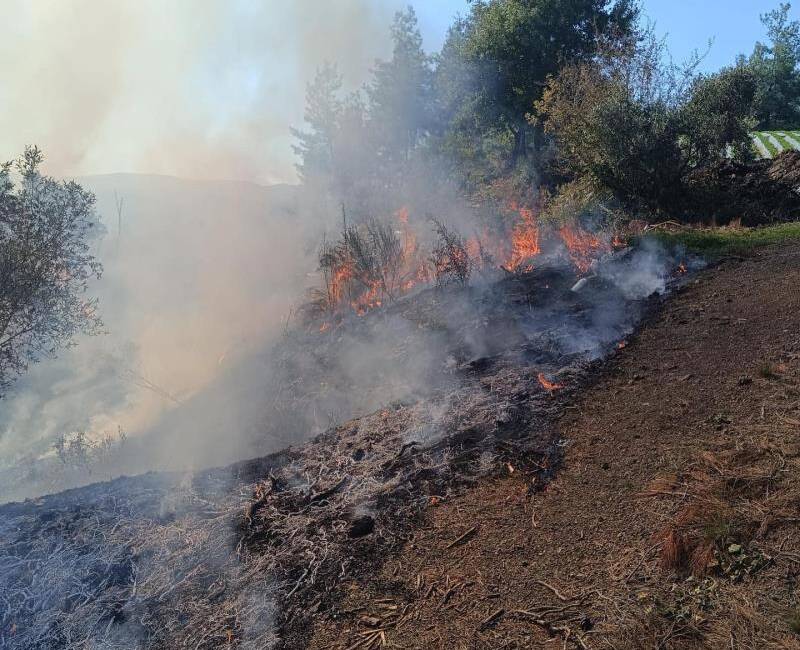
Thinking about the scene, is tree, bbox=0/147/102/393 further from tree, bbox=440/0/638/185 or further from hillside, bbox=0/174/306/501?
tree, bbox=440/0/638/185

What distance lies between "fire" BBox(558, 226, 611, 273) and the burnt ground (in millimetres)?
4285

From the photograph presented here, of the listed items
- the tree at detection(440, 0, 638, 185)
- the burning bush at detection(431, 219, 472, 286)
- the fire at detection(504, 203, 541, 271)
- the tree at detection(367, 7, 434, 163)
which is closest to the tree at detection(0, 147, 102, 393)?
the burning bush at detection(431, 219, 472, 286)

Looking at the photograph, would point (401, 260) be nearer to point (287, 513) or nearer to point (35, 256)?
point (35, 256)

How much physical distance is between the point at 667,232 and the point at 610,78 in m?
5.11

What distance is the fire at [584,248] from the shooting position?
9.28 meters

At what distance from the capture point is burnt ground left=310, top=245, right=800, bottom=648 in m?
2.66

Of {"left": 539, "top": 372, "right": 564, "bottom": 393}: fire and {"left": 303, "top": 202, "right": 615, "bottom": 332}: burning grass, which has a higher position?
{"left": 303, "top": 202, "right": 615, "bottom": 332}: burning grass

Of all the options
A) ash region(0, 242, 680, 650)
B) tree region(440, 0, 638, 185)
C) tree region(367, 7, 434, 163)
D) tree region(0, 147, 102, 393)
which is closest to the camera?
ash region(0, 242, 680, 650)

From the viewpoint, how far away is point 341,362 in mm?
8930

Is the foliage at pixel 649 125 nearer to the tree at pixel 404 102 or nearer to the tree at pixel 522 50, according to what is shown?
the tree at pixel 522 50

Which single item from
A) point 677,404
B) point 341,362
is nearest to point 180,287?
point 341,362

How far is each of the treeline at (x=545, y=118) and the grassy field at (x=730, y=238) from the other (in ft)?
7.12

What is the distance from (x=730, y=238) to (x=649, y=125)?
403cm

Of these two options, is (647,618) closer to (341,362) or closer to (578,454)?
(578,454)
